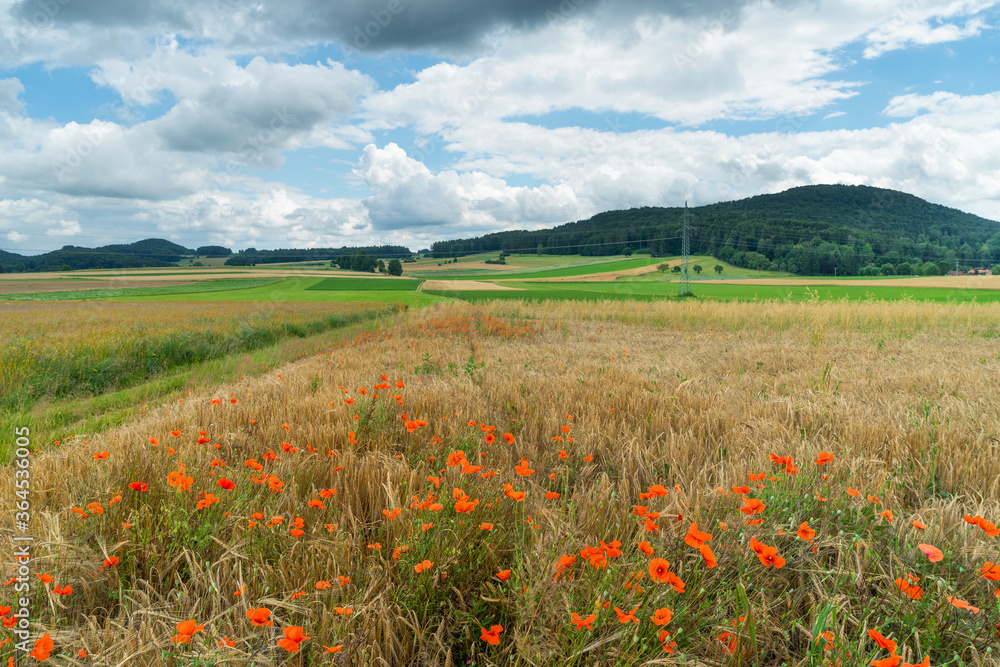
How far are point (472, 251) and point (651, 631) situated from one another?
11238 cm

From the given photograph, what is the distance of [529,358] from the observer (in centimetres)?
918

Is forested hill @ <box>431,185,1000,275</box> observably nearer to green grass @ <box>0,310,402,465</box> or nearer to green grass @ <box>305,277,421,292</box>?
green grass @ <box>305,277,421,292</box>

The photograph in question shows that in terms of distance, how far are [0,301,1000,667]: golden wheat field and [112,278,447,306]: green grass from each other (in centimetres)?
3257

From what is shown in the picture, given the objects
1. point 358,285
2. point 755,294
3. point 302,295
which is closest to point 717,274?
point 755,294

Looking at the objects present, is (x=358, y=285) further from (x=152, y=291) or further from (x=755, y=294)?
(x=755, y=294)

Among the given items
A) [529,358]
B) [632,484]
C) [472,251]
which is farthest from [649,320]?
[472,251]

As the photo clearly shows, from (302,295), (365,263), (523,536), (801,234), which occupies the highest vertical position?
(801,234)

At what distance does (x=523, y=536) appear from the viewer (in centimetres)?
208

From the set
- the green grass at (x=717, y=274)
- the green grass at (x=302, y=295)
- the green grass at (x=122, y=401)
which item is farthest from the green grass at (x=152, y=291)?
the green grass at (x=717, y=274)

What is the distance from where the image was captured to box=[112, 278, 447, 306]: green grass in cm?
4369

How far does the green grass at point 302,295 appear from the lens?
143 ft

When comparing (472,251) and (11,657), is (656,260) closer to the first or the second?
(472,251)

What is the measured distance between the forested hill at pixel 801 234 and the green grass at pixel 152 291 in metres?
52.4

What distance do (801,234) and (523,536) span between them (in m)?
118
